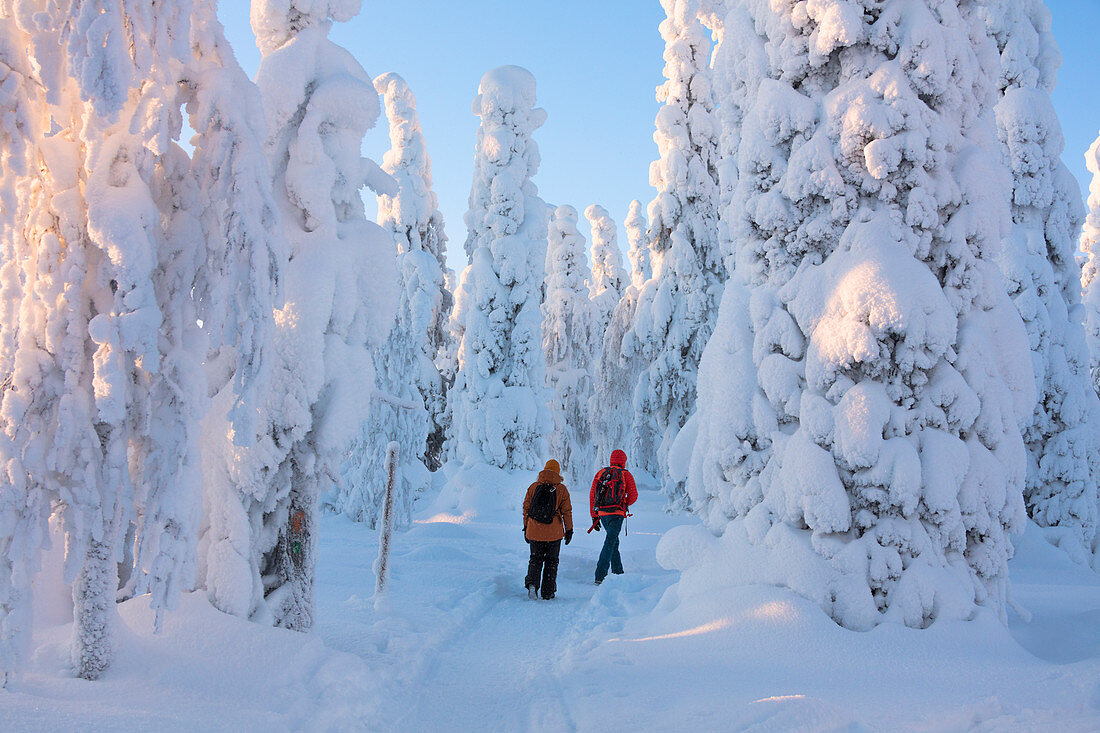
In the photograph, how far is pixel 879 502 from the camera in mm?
5648

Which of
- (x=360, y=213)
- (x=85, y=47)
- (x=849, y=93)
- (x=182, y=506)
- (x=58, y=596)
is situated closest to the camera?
(x=85, y=47)

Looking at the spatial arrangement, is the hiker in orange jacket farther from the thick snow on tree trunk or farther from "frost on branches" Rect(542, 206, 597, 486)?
the thick snow on tree trunk

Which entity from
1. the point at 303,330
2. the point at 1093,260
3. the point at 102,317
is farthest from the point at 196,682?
the point at 1093,260

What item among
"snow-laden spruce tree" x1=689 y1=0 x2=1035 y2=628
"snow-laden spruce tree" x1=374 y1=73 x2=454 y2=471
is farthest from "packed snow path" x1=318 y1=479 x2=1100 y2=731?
"snow-laden spruce tree" x1=374 y1=73 x2=454 y2=471

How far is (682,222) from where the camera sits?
1817 cm

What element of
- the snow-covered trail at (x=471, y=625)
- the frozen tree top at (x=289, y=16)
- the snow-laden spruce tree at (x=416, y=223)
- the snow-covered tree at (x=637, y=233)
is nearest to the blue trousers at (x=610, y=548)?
the snow-covered trail at (x=471, y=625)

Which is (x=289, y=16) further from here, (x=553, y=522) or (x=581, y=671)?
(x=553, y=522)

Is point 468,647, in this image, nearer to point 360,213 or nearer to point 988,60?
point 360,213

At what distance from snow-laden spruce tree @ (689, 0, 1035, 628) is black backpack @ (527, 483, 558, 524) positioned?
2480mm

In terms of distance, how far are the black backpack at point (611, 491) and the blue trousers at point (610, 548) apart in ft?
0.47

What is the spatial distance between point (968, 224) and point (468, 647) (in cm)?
546

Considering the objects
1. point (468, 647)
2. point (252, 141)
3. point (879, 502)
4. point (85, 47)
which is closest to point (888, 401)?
point (879, 502)

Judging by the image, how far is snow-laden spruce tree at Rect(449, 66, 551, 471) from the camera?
59.1 ft

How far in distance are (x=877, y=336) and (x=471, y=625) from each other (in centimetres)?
442
